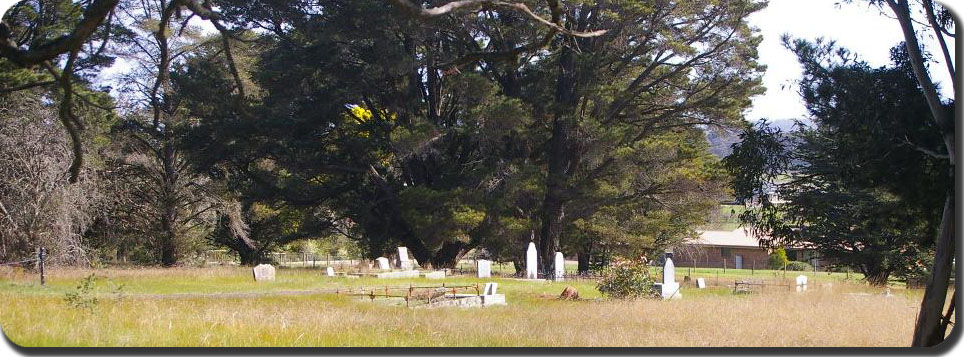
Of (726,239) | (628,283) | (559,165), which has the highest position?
(559,165)

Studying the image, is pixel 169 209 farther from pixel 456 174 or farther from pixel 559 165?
pixel 559 165

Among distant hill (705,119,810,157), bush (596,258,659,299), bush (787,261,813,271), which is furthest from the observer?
bush (787,261,813,271)

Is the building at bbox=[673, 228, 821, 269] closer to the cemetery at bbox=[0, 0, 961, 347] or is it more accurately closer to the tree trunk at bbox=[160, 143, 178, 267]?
the cemetery at bbox=[0, 0, 961, 347]

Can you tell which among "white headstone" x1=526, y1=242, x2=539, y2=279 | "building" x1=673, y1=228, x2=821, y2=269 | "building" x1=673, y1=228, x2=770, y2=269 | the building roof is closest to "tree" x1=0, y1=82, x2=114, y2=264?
"white headstone" x1=526, y1=242, x2=539, y2=279

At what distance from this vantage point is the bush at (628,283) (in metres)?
13.1

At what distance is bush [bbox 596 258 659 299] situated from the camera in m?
13.1

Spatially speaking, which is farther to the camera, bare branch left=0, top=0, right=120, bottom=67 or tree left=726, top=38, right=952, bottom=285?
tree left=726, top=38, right=952, bottom=285

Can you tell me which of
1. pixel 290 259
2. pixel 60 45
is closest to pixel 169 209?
pixel 60 45

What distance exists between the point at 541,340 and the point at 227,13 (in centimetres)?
1190

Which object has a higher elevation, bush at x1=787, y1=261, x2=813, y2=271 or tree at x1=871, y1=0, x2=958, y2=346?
tree at x1=871, y1=0, x2=958, y2=346

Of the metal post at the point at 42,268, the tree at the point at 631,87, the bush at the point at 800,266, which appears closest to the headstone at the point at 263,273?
the metal post at the point at 42,268

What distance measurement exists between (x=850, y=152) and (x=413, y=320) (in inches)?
195

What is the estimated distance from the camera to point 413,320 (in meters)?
8.95

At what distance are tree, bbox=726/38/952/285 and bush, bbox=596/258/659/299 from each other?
2.46 meters
